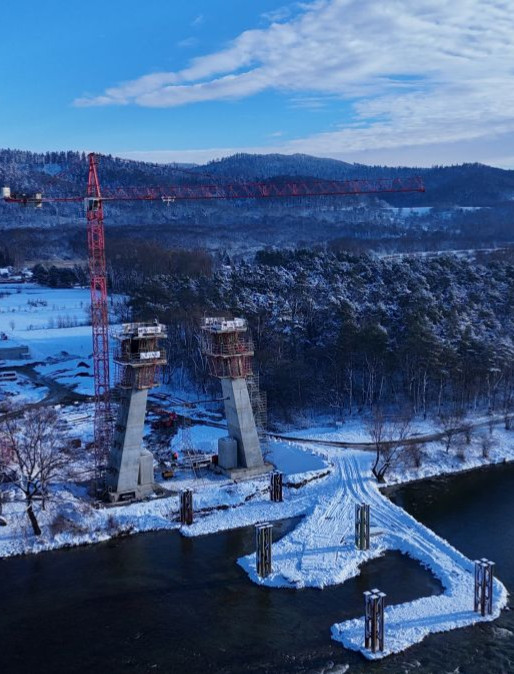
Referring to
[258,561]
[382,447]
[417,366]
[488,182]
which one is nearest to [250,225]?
[488,182]

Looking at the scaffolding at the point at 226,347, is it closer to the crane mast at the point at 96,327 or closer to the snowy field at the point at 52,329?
the crane mast at the point at 96,327

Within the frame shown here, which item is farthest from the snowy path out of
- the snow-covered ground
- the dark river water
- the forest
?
the forest

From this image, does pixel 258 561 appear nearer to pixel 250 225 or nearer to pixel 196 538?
pixel 196 538

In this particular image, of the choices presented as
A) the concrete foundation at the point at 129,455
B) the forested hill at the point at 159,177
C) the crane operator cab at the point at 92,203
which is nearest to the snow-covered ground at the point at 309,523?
the concrete foundation at the point at 129,455

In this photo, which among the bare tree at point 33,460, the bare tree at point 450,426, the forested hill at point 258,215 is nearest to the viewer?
the bare tree at point 33,460

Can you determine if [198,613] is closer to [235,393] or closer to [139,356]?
[139,356]

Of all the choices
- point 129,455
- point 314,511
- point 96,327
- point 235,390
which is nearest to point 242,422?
point 235,390

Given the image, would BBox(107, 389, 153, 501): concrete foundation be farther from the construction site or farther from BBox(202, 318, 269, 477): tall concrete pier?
BBox(202, 318, 269, 477): tall concrete pier
